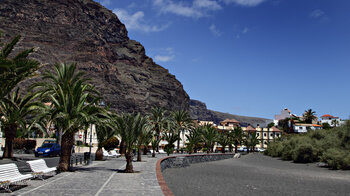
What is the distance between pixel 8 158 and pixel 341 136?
121 feet

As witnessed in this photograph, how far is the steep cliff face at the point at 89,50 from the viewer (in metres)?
157

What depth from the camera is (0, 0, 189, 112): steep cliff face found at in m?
157

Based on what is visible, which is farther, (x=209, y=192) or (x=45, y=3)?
(x=45, y=3)

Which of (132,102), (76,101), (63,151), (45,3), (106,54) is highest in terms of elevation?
(45,3)

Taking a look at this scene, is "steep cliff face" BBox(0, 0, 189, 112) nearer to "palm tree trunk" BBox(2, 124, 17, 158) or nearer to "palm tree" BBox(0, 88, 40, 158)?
"palm tree trunk" BBox(2, 124, 17, 158)

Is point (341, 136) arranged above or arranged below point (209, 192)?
above

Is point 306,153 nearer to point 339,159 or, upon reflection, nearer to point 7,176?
point 339,159

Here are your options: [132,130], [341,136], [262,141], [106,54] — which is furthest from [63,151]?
[106,54]

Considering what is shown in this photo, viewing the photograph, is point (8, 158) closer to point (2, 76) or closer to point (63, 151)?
point (63, 151)

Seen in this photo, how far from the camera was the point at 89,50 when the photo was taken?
559ft

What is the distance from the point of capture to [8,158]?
89.5ft

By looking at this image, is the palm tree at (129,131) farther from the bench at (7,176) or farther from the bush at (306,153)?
the bush at (306,153)

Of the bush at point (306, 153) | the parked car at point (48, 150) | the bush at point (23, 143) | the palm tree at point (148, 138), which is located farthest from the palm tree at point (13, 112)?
the bush at point (306, 153)

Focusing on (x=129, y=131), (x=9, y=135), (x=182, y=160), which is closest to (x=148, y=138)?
(x=182, y=160)
